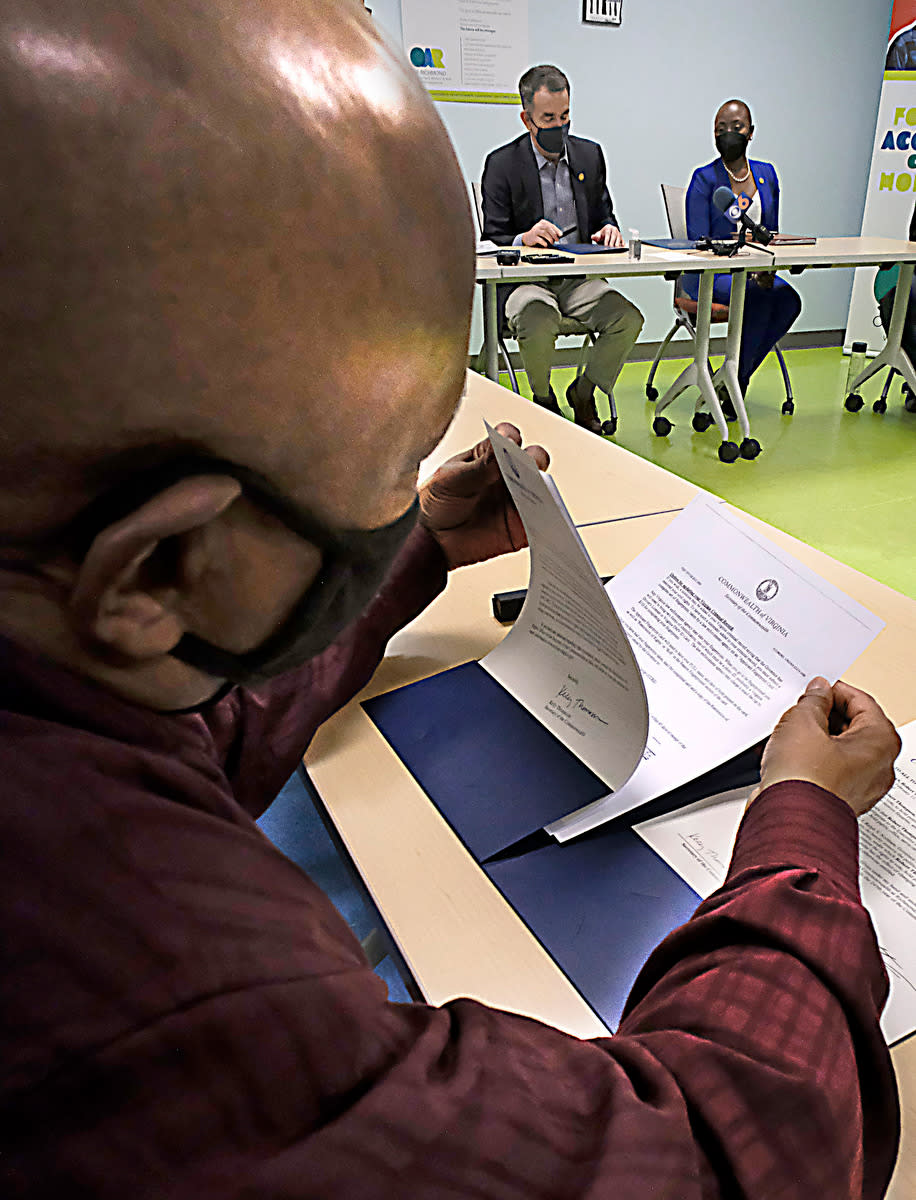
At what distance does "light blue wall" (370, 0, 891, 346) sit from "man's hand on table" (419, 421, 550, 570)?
4056mm

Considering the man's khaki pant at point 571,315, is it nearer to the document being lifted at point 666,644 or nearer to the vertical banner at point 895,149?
the vertical banner at point 895,149

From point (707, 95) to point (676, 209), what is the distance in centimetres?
134

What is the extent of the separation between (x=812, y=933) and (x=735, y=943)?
4 centimetres

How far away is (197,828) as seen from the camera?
30 cm

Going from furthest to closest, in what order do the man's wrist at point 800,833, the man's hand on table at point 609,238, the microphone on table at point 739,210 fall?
the man's hand on table at point 609,238 < the microphone on table at point 739,210 < the man's wrist at point 800,833

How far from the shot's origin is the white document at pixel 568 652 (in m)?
0.64

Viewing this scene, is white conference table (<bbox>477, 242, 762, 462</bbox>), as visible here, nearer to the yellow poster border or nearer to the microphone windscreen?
the microphone windscreen

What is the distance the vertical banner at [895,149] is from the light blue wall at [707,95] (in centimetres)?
20

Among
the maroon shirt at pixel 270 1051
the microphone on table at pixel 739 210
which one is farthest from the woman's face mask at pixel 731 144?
the maroon shirt at pixel 270 1051

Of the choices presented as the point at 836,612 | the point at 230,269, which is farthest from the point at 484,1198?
the point at 836,612

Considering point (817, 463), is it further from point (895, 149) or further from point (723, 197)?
point (895, 149)

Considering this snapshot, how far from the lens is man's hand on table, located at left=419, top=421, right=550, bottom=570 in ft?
2.81

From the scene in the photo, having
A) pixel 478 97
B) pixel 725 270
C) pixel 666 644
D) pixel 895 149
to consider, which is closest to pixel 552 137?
pixel 478 97

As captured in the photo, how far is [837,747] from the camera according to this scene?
1.86ft
